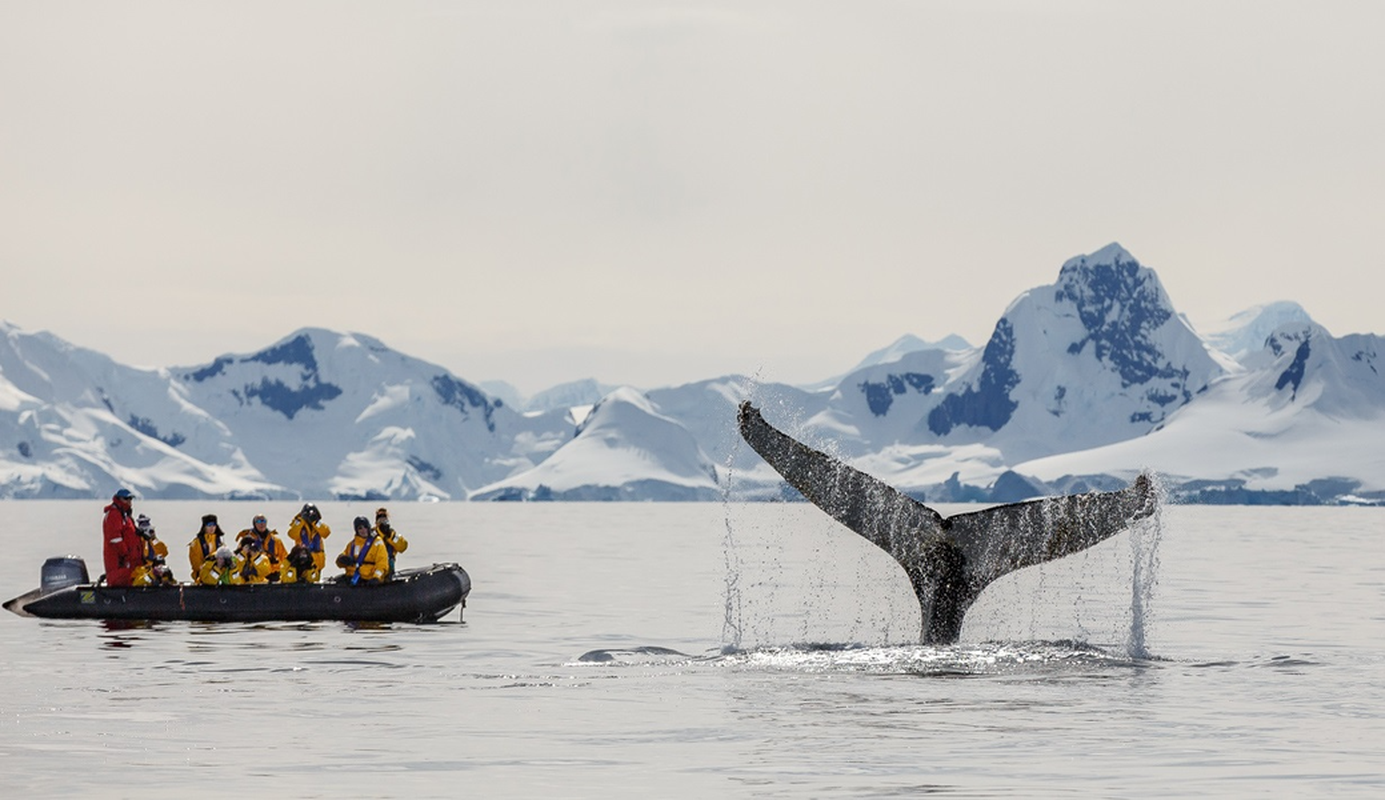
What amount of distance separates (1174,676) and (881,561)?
54.2m

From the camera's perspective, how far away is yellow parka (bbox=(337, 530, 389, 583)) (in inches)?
1210

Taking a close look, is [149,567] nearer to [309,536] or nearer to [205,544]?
[205,544]

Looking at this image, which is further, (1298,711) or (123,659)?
(123,659)

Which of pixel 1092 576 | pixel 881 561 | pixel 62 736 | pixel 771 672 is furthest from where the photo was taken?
pixel 881 561

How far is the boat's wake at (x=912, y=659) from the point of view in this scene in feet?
70.5

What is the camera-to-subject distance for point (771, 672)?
71.6ft

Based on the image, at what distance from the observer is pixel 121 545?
3164cm

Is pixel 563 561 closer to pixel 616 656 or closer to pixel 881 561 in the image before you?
pixel 881 561

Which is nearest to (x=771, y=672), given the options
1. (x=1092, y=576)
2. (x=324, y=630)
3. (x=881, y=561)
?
(x=324, y=630)

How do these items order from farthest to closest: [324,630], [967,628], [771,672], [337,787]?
1. [967,628]
2. [324,630]
3. [771,672]
4. [337,787]

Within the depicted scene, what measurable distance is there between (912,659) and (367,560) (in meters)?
11.7

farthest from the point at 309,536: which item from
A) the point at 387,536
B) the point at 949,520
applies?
the point at 949,520

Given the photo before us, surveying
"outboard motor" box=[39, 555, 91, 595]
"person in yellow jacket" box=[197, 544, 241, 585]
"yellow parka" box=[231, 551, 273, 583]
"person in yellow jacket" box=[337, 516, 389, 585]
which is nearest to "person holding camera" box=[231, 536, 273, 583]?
"yellow parka" box=[231, 551, 273, 583]

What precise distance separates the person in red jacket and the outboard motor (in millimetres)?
826
